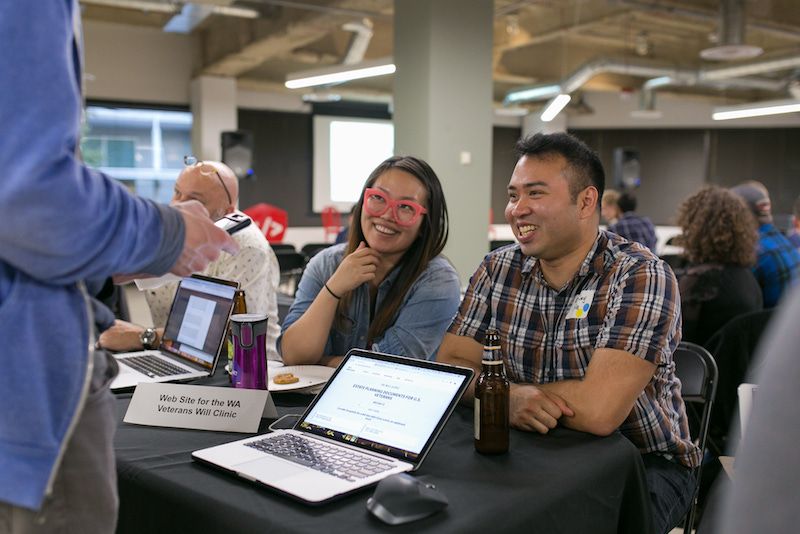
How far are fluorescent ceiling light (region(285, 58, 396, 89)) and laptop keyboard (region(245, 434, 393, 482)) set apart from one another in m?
6.04

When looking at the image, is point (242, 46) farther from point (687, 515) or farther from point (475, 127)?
point (687, 515)

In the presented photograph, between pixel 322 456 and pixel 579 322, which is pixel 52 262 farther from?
pixel 579 322

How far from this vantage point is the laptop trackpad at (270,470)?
48.6 inches

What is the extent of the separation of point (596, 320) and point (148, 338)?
58.7 inches

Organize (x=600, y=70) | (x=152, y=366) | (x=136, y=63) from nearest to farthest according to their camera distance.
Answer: (x=152, y=366)
(x=600, y=70)
(x=136, y=63)

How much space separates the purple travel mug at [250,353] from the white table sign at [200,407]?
0.50 feet

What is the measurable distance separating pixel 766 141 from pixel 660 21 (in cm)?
484

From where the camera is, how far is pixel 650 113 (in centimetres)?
1166

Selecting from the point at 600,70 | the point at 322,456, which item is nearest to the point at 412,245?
the point at 322,456

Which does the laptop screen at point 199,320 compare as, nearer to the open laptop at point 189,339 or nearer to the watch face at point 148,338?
the open laptop at point 189,339

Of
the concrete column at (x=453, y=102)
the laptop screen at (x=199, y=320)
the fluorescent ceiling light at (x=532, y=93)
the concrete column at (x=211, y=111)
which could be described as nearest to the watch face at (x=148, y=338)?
the laptop screen at (x=199, y=320)

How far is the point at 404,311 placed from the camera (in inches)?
89.0

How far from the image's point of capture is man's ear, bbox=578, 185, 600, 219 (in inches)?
79.3

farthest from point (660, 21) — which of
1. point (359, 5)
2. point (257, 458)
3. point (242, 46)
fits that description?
point (257, 458)
